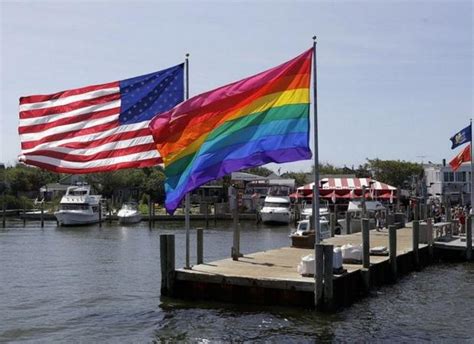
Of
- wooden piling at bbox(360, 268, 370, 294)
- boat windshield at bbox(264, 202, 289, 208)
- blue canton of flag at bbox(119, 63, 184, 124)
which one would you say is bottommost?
wooden piling at bbox(360, 268, 370, 294)

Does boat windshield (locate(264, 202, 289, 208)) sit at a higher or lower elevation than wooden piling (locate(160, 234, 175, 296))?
higher

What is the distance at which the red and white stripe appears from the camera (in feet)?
56.9

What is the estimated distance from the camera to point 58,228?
70.1 meters

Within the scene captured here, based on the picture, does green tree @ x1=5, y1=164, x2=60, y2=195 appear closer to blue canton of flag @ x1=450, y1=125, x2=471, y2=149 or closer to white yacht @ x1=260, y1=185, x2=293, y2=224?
white yacht @ x1=260, y1=185, x2=293, y2=224

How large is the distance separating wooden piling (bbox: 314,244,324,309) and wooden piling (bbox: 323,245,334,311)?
86 mm

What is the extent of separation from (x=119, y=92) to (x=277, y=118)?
441 cm

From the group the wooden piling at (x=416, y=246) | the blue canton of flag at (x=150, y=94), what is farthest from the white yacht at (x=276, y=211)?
the blue canton of flag at (x=150, y=94)

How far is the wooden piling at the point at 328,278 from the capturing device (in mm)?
17781

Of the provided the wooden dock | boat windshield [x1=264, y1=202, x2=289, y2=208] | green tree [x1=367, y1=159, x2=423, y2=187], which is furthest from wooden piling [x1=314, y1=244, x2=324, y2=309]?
green tree [x1=367, y1=159, x2=423, y2=187]

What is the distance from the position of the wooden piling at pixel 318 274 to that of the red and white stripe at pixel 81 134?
4967mm

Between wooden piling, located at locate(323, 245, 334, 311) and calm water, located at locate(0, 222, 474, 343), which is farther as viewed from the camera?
wooden piling, located at locate(323, 245, 334, 311)

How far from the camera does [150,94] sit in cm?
1903

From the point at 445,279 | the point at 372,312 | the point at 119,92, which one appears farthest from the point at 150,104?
the point at 445,279

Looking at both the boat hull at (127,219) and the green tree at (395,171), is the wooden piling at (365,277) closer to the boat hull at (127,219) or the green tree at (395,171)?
the boat hull at (127,219)
